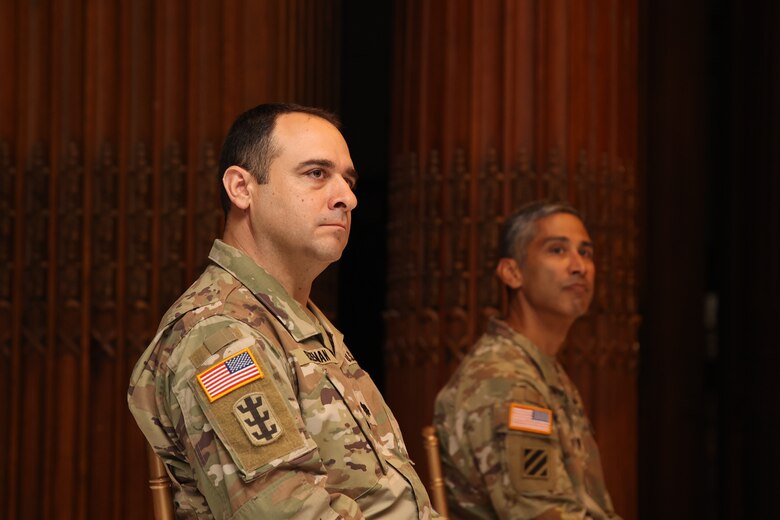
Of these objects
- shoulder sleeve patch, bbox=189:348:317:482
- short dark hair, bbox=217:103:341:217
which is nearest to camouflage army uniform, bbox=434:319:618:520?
short dark hair, bbox=217:103:341:217

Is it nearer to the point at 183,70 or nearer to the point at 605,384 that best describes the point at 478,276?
the point at 605,384

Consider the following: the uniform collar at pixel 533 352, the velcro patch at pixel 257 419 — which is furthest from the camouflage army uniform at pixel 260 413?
the uniform collar at pixel 533 352

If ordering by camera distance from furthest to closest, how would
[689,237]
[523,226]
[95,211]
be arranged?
[689,237], [95,211], [523,226]

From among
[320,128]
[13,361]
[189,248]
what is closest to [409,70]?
[189,248]

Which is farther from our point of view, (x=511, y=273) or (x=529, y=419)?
(x=511, y=273)

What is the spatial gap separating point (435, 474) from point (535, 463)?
0.26 m

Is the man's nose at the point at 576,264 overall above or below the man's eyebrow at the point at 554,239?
below

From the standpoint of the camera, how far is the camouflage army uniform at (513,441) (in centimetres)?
276

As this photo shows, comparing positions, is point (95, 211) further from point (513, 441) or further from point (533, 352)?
point (513, 441)

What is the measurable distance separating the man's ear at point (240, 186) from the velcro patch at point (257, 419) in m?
0.50

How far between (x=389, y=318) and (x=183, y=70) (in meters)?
1.18

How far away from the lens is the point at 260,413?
5.89ft

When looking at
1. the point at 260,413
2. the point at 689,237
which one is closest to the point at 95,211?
the point at 260,413

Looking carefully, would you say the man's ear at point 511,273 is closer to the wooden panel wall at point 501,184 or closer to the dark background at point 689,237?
the wooden panel wall at point 501,184
